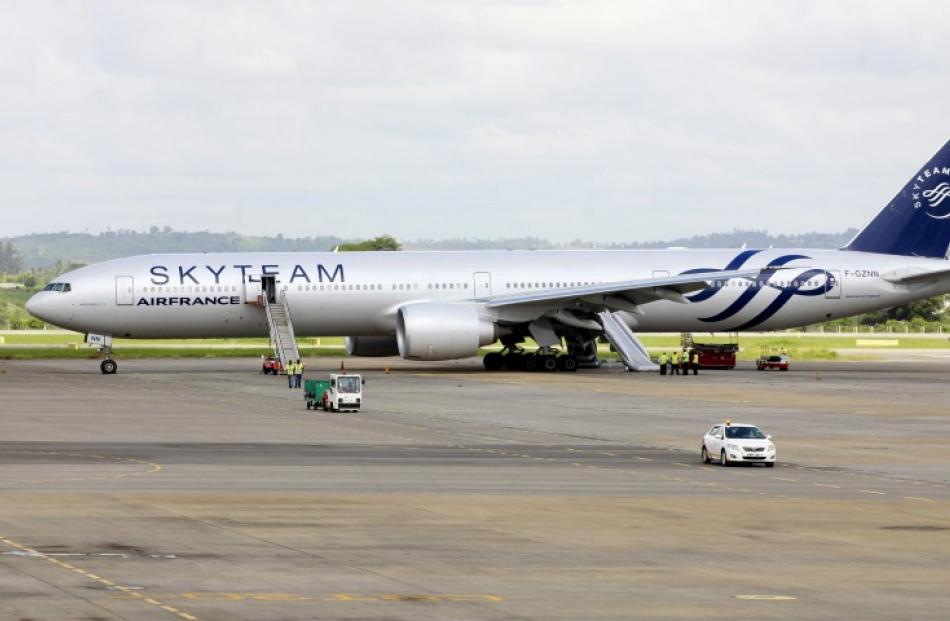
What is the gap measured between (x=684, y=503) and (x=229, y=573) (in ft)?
37.4

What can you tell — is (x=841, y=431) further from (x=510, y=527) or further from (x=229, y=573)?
(x=229, y=573)

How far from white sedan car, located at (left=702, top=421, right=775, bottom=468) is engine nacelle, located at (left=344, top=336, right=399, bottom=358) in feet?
137

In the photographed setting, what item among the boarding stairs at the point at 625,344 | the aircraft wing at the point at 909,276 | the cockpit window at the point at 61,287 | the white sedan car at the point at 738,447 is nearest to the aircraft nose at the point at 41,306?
the cockpit window at the point at 61,287

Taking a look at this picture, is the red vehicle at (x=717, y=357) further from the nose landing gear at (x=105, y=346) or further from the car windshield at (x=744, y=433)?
the car windshield at (x=744, y=433)

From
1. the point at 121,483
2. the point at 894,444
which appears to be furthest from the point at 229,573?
the point at 894,444

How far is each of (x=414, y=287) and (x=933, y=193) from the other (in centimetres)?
2741

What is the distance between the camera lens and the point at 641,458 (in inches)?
1580

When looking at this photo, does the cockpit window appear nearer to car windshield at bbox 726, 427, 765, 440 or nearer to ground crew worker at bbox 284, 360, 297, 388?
ground crew worker at bbox 284, 360, 297, 388

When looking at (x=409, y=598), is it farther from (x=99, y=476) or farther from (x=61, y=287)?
(x=61, y=287)

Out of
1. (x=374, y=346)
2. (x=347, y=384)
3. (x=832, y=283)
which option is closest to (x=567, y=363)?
(x=374, y=346)

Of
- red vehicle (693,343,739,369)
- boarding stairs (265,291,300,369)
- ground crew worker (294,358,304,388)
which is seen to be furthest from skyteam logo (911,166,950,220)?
ground crew worker (294,358,304,388)

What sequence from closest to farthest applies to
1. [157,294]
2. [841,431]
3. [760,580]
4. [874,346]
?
1. [760,580]
2. [841,431]
3. [157,294]
4. [874,346]

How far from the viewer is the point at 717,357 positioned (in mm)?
84312

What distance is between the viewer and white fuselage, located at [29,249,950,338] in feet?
244
